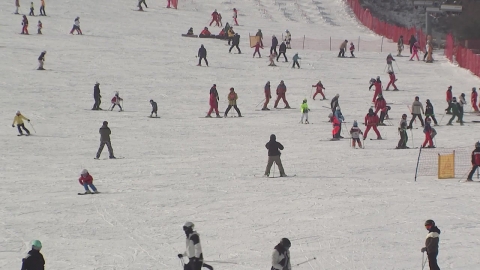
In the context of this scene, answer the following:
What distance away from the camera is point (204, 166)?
22.4 metres

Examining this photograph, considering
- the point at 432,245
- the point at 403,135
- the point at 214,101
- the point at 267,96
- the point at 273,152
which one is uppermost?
the point at 267,96

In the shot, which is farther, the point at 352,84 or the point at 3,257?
the point at 352,84

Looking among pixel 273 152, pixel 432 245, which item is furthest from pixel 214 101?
pixel 432 245

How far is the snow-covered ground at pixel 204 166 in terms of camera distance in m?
15.3

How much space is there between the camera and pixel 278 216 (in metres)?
17.2

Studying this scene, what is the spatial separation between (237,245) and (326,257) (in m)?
1.51

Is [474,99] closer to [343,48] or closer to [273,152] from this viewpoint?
[273,152]

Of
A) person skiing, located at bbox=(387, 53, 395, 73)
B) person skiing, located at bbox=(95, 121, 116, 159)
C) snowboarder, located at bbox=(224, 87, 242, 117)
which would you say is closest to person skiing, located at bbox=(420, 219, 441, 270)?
person skiing, located at bbox=(95, 121, 116, 159)

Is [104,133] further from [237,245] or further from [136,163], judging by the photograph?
[237,245]

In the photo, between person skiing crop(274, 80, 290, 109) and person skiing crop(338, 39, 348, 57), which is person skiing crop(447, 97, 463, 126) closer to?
person skiing crop(274, 80, 290, 109)

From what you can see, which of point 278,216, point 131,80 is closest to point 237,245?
point 278,216

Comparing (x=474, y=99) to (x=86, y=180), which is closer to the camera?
(x=86, y=180)

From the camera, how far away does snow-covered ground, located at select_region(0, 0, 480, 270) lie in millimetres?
15320

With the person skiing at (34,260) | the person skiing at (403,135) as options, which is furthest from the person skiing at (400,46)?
the person skiing at (34,260)
